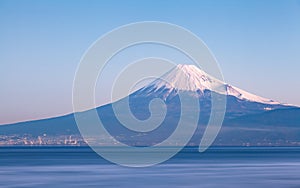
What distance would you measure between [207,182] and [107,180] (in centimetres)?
754

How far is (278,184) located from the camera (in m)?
49.6

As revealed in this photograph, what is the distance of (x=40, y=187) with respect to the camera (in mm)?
46500

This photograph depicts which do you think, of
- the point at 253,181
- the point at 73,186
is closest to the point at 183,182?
the point at 253,181

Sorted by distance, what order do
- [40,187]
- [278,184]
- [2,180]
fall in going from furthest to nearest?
1. [2,180]
2. [278,184]
3. [40,187]

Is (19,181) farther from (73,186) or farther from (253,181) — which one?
(253,181)

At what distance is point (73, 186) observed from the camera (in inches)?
1857

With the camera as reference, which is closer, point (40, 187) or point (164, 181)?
point (40, 187)

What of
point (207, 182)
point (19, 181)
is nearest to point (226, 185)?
point (207, 182)

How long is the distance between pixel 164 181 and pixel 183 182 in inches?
58.9

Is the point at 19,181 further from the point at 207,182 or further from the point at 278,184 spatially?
the point at 278,184

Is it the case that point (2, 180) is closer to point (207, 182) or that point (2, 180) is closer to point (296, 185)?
point (207, 182)

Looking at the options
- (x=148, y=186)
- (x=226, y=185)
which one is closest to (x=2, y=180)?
(x=148, y=186)

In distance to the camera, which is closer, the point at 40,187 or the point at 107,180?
the point at 40,187

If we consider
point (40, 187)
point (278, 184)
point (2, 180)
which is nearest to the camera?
point (40, 187)
